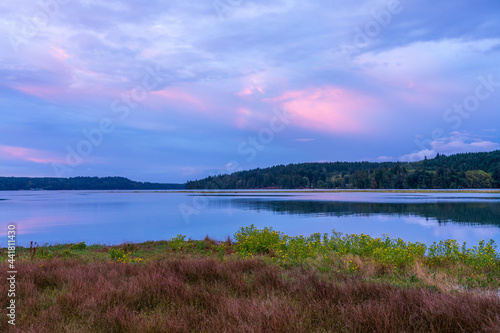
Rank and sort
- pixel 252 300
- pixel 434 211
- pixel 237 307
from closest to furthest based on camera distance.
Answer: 1. pixel 237 307
2. pixel 252 300
3. pixel 434 211

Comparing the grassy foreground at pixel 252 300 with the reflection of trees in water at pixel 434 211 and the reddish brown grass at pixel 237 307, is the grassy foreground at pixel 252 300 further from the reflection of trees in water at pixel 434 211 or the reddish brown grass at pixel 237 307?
the reflection of trees in water at pixel 434 211

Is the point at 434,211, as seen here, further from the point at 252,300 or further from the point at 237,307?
the point at 237,307

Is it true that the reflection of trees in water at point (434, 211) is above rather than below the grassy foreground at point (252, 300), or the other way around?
below

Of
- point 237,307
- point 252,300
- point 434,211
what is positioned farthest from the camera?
point 434,211

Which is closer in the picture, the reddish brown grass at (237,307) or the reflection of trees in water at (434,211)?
the reddish brown grass at (237,307)

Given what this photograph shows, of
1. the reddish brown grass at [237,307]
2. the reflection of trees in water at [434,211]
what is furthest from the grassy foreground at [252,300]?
the reflection of trees in water at [434,211]

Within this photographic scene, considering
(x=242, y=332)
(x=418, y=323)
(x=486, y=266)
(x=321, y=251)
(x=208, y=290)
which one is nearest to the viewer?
(x=242, y=332)

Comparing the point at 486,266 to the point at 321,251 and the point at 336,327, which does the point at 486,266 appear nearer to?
the point at 321,251

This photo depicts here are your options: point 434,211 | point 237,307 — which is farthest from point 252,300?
point 434,211

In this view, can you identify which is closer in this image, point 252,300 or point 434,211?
point 252,300

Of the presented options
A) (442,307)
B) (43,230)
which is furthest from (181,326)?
(43,230)

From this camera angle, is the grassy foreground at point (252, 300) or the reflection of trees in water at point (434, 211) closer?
the grassy foreground at point (252, 300)

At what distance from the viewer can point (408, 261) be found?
11844 mm

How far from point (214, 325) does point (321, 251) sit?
10266mm
